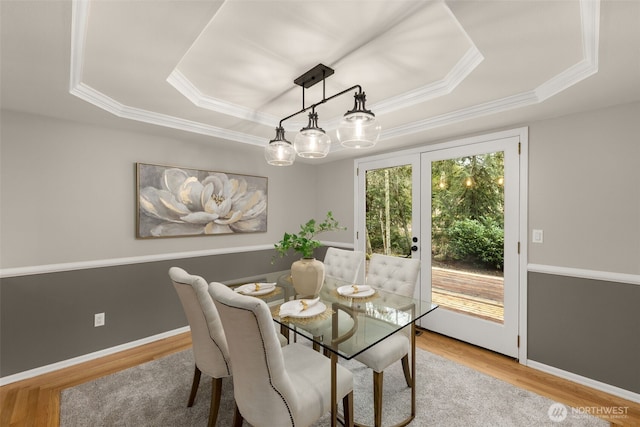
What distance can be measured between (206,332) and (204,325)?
0.16 ft

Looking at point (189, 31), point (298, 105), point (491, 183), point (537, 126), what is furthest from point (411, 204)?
point (189, 31)

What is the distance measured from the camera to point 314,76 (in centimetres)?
206

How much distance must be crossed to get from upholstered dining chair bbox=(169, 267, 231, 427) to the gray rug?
0.37 meters

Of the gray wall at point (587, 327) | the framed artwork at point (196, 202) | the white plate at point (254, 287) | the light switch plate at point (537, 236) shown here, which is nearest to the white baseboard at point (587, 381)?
the gray wall at point (587, 327)

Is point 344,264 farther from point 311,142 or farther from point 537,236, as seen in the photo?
point 537,236

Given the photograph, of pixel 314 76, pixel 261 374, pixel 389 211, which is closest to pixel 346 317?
pixel 261 374

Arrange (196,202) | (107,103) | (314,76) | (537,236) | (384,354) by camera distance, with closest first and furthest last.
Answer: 1. (384,354)
2. (314,76)
3. (107,103)
4. (537,236)
5. (196,202)

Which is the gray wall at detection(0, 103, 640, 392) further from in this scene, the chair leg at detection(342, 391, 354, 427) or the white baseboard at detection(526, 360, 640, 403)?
the chair leg at detection(342, 391, 354, 427)

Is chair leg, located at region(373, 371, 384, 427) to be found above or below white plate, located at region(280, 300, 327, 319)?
below

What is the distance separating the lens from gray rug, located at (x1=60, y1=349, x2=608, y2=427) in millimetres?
1870

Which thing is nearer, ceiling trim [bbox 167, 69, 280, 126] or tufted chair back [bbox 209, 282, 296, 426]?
tufted chair back [bbox 209, 282, 296, 426]

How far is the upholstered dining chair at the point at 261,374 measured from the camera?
1.20m

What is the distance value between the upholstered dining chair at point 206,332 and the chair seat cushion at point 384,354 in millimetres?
835

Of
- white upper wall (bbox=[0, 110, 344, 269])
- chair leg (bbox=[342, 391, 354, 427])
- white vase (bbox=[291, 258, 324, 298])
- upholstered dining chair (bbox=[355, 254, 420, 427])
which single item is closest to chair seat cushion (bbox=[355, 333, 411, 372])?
upholstered dining chair (bbox=[355, 254, 420, 427])
